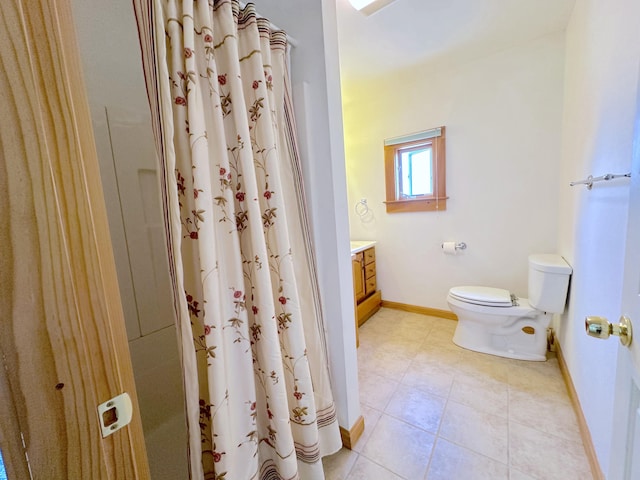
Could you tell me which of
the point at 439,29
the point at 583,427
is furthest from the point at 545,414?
the point at 439,29

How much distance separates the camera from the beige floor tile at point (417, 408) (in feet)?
4.75

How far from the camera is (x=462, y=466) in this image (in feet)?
3.92

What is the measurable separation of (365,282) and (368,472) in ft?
5.54

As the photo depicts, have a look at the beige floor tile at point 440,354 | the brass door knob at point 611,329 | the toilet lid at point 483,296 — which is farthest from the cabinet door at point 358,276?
the brass door knob at point 611,329

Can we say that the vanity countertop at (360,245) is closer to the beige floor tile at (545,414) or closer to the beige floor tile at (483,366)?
the beige floor tile at (483,366)

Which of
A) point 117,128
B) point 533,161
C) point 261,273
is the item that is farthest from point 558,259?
point 117,128

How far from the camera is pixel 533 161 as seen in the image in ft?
6.79

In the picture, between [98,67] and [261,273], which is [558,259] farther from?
[98,67]

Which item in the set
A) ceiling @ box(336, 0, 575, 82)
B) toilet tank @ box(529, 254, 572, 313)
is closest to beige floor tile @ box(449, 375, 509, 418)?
toilet tank @ box(529, 254, 572, 313)

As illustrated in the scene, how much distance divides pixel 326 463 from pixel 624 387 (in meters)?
1.23

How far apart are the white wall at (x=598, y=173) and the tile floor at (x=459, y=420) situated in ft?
0.61

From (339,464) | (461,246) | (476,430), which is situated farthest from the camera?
(461,246)

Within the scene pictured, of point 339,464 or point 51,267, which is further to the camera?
point 339,464

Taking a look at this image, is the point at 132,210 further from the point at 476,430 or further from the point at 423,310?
the point at 423,310
